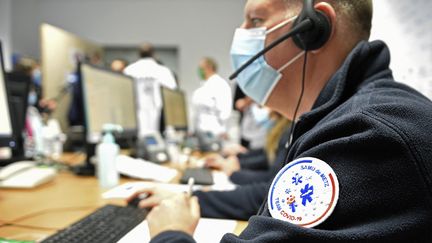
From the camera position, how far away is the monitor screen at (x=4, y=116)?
110 centimetres

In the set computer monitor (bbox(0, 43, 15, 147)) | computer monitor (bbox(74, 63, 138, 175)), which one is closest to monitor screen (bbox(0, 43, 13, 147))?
computer monitor (bbox(0, 43, 15, 147))

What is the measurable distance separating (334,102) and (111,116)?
3.71 ft

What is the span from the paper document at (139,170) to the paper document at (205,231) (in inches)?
19.2

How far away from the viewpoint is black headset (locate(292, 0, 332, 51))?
2.13 ft

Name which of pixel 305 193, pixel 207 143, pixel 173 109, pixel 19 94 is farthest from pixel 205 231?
pixel 207 143

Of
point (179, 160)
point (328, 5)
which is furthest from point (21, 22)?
point (328, 5)

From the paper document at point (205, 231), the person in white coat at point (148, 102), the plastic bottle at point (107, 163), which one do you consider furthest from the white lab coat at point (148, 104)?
the paper document at point (205, 231)

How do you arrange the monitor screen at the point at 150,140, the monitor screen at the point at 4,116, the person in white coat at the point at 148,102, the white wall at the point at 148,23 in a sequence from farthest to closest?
the white wall at the point at 148,23 < the person in white coat at the point at 148,102 < the monitor screen at the point at 150,140 < the monitor screen at the point at 4,116

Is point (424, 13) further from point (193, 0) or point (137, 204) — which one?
point (193, 0)

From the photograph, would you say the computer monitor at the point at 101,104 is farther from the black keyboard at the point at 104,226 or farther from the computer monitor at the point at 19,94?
the black keyboard at the point at 104,226

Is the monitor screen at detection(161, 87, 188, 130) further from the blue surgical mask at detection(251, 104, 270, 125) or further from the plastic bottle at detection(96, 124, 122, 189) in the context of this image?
the plastic bottle at detection(96, 124, 122, 189)

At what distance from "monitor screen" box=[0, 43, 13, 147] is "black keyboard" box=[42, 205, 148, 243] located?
49cm

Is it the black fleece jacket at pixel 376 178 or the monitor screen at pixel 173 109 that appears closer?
the black fleece jacket at pixel 376 178

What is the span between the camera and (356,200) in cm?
41
